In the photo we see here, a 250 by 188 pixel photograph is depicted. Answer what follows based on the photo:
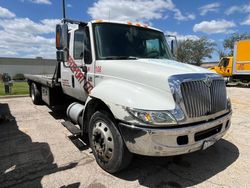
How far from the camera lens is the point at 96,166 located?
11.9 ft

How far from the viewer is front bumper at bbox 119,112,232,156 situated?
2748 millimetres

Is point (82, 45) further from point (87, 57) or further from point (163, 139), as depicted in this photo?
point (163, 139)

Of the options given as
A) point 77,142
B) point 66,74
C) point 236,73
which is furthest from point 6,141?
point 236,73

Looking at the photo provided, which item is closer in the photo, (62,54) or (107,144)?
(107,144)

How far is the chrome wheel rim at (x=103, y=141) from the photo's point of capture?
329 cm

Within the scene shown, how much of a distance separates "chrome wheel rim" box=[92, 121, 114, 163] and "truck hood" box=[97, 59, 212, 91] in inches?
34.1

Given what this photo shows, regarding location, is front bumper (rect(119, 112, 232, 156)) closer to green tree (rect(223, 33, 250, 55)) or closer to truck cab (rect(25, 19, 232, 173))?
truck cab (rect(25, 19, 232, 173))

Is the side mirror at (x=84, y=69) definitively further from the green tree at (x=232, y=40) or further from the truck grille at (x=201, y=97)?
the green tree at (x=232, y=40)

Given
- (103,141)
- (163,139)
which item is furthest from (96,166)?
(163,139)

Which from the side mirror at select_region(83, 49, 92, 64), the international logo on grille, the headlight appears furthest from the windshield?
the headlight

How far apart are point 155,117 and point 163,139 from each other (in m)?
0.30

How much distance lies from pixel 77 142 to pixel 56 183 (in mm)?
1406

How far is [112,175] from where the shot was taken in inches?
131

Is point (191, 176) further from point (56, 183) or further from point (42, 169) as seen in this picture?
point (42, 169)
